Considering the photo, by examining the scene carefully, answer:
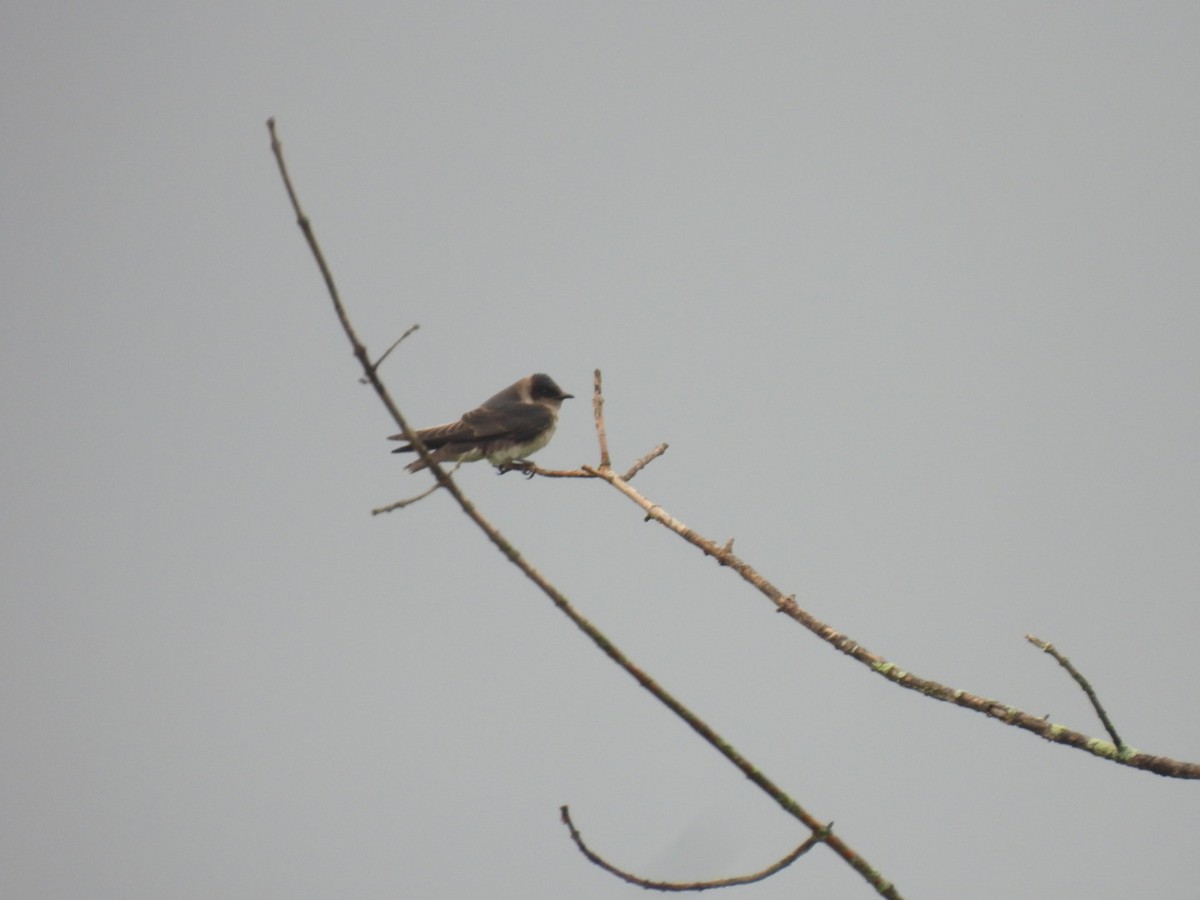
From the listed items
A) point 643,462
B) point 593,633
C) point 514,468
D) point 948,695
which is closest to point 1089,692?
point 948,695

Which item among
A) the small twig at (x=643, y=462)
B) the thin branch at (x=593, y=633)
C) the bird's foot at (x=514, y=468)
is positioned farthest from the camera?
the bird's foot at (x=514, y=468)

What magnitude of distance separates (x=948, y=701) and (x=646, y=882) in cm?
99

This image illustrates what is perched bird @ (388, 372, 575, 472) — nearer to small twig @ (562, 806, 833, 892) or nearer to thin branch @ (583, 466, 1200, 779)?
thin branch @ (583, 466, 1200, 779)

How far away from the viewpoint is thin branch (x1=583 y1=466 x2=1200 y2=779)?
2.22 meters

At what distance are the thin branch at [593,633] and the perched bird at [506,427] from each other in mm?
5563

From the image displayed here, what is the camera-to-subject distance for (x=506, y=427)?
8.34 m

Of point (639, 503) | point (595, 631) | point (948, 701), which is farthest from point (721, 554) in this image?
point (595, 631)

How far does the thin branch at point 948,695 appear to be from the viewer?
7.29ft

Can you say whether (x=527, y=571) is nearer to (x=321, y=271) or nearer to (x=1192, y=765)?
(x=321, y=271)

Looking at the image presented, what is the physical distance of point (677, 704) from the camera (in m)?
1.72

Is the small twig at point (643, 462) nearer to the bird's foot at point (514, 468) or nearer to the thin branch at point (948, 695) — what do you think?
the thin branch at point (948, 695)

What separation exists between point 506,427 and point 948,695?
19.7ft

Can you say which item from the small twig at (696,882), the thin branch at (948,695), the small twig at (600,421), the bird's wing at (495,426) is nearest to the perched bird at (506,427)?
the bird's wing at (495,426)

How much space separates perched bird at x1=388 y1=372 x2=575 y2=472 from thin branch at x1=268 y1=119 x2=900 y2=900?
5.56 meters
